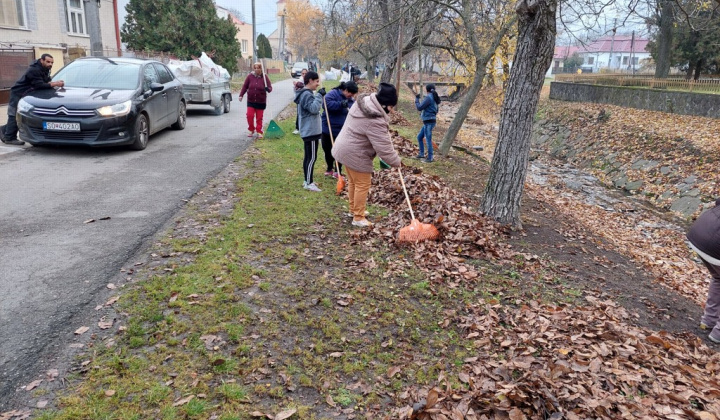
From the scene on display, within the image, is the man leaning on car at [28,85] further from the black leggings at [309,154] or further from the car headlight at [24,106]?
the black leggings at [309,154]

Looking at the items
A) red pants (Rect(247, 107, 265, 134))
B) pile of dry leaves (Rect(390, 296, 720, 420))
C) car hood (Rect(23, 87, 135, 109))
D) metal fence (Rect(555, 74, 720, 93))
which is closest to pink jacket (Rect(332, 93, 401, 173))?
pile of dry leaves (Rect(390, 296, 720, 420))

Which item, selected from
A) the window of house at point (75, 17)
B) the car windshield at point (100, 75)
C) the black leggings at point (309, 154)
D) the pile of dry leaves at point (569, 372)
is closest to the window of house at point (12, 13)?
the window of house at point (75, 17)

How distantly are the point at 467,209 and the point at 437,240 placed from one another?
47.7 inches

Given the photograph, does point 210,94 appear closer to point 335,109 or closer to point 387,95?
point 335,109

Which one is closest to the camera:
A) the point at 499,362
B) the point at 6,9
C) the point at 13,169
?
the point at 499,362

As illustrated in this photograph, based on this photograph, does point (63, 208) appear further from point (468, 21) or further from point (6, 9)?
point (6, 9)

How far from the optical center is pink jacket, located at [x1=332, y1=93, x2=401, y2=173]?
618cm

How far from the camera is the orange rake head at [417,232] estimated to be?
618cm

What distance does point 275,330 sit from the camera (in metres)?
4.08

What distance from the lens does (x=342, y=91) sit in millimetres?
8195

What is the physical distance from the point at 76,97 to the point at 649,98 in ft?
70.3

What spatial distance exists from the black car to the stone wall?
60.1ft

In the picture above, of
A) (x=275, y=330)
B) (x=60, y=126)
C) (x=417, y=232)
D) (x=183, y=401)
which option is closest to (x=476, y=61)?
(x=417, y=232)

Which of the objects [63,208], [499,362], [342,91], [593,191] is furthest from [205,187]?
[593,191]
